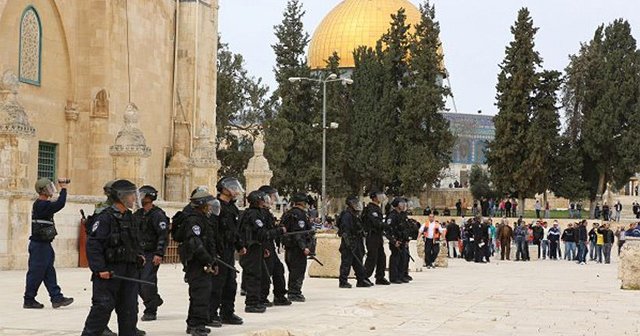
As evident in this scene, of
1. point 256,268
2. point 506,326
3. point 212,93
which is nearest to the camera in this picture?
point 506,326

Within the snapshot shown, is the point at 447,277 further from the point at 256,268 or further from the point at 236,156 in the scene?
the point at 236,156

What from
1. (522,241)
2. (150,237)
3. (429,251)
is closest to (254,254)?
(150,237)

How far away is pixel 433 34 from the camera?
167 ft

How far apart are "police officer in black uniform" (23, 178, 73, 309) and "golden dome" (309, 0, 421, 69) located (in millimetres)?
55909

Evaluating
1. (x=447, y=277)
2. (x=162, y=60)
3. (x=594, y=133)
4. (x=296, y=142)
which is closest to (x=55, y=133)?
(x=162, y=60)

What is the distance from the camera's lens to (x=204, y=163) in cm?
2945

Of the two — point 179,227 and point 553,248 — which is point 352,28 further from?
point 179,227

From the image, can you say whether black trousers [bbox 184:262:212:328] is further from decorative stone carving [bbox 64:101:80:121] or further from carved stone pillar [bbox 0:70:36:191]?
decorative stone carving [bbox 64:101:80:121]

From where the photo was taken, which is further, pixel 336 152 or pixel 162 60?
pixel 336 152

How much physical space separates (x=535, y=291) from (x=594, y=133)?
32.6 metres

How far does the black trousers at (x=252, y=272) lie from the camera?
12.8 m

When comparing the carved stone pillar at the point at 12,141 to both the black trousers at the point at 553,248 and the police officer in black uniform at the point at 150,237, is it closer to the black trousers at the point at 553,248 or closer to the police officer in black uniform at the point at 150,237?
the police officer in black uniform at the point at 150,237

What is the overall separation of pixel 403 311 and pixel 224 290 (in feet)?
8.69

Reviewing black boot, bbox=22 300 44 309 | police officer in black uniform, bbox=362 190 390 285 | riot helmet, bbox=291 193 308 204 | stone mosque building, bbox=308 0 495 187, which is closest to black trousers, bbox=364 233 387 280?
police officer in black uniform, bbox=362 190 390 285
